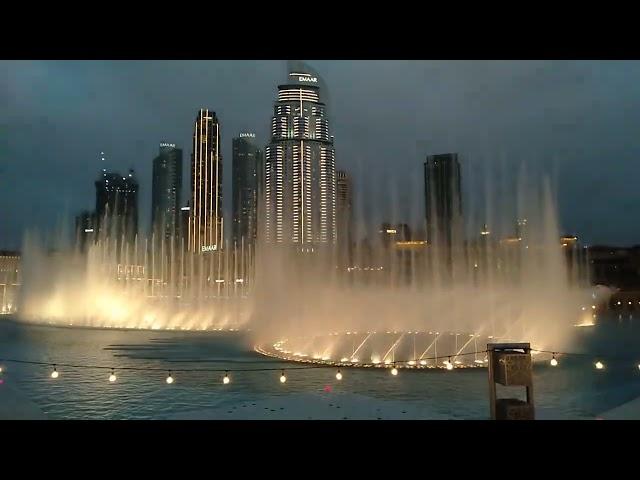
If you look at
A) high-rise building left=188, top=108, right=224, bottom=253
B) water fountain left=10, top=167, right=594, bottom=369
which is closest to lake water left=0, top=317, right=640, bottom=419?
water fountain left=10, top=167, right=594, bottom=369

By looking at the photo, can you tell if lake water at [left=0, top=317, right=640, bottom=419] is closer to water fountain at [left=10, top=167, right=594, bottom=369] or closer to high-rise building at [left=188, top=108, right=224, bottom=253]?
water fountain at [left=10, top=167, right=594, bottom=369]

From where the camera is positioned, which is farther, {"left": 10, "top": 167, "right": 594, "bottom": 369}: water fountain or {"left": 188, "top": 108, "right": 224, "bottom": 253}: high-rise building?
{"left": 188, "top": 108, "right": 224, "bottom": 253}: high-rise building

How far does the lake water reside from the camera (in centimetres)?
961

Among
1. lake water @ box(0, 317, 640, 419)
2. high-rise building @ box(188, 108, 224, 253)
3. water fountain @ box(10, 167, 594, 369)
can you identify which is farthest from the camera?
high-rise building @ box(188, 108, 224, 253)

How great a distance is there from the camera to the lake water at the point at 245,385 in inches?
378

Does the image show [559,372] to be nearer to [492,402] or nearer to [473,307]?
[492,402]

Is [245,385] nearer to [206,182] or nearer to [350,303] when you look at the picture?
[350,303]

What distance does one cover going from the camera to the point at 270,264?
78.7 ft

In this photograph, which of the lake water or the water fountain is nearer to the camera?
the lake water

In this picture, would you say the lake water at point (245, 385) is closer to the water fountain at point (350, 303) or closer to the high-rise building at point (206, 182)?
the water fountain at point (350, 303)

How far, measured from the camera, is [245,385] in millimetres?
11758

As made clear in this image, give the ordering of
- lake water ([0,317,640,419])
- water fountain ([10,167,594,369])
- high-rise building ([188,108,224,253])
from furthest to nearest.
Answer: high-rise building ([188,108,224,253]) < water fountain ([10,167,594,369]) < lake water ([0,317,640,419])

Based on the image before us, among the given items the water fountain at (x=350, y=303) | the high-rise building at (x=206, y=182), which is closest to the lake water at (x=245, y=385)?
the water fountain at (x=350, y=303)
